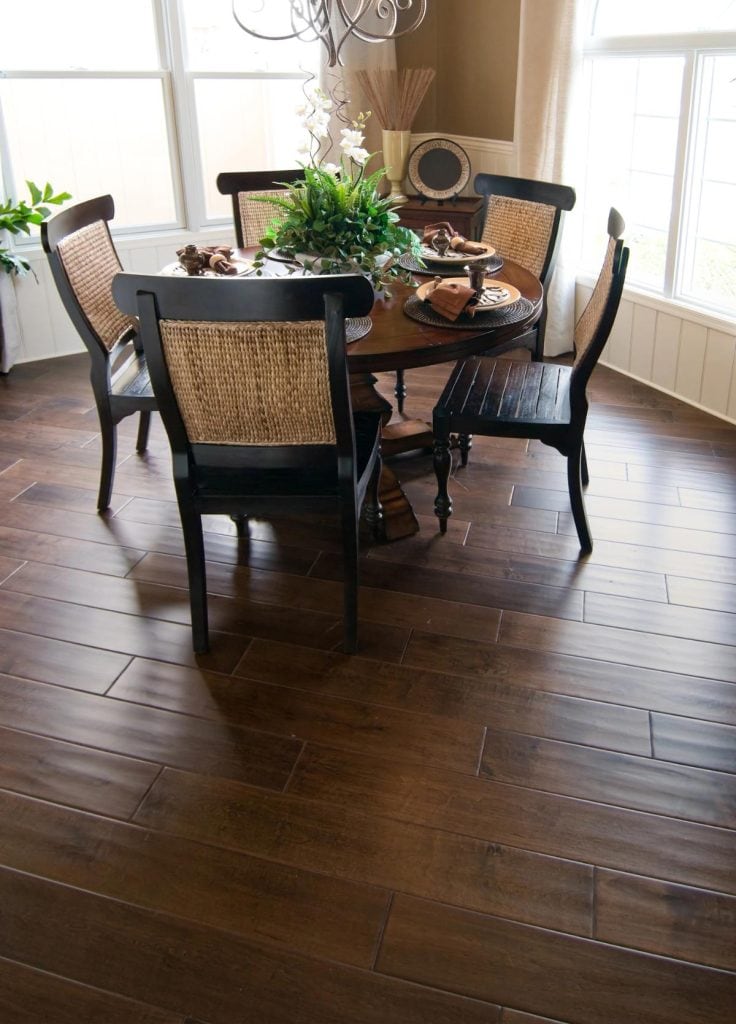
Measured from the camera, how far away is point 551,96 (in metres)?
3.90

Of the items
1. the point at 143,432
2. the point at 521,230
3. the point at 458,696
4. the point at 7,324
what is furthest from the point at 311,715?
the point at 7,324

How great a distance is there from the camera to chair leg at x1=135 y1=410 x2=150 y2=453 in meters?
3.33

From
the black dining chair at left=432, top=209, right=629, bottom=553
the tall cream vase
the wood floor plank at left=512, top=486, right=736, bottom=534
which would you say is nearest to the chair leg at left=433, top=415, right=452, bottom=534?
the black dining chair at left=432, top=209, right=629, bottom=553

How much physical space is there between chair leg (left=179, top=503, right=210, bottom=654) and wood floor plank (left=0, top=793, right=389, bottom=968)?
1.88 feet

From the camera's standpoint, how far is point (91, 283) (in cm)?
286

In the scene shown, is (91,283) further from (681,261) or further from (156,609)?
(681,261)

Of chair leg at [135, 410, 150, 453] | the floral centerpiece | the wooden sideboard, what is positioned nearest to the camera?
the floral centerpiece

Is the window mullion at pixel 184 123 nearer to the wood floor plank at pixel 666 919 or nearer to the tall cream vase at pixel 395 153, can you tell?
the tall cream vase at pixel 395 153

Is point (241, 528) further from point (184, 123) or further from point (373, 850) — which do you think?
point (184, 123)

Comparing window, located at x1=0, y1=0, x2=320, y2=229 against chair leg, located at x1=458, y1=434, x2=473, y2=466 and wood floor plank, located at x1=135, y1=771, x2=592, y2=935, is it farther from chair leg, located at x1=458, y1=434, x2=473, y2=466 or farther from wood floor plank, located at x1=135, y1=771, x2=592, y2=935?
wood floor plank, located at x1=135, y1=771, x2=592, y2=935

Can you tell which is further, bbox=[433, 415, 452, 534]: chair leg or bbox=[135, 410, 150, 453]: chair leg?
bbox=[135, 410, 150, 453]: chair leg

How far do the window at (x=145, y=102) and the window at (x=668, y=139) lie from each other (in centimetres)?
150

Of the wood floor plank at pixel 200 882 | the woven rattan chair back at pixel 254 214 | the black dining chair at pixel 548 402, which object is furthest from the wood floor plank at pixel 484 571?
the woven rattan chair back at pixel 254 214

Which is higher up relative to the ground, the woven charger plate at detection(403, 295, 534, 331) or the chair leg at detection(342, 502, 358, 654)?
the woven charger plate at detection(403, 295, 534, 331)
